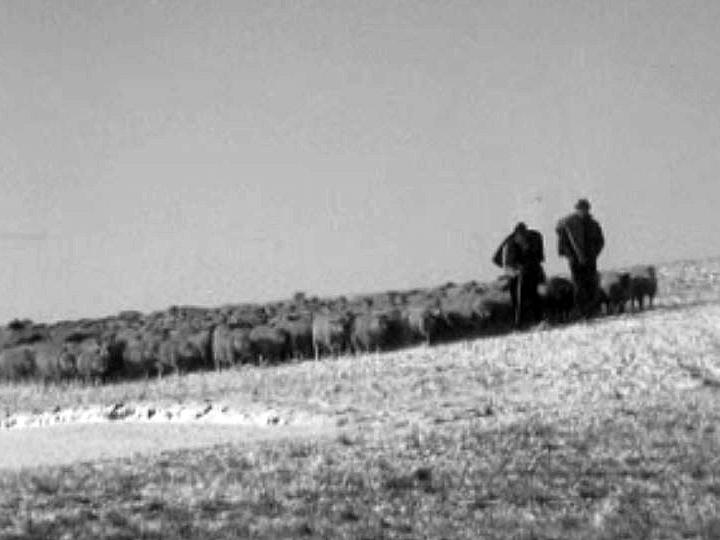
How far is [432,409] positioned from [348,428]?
1.45m

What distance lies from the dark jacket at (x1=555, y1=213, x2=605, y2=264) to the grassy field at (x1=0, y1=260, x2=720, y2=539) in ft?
21.6

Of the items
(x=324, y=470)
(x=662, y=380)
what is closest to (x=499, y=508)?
(x=324, y=470)

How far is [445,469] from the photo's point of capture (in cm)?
1177

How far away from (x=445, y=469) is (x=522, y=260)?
665 inches

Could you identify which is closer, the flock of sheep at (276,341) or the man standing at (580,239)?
the man standing at (580,239)

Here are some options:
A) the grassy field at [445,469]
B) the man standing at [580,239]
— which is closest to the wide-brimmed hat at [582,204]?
the man standing at [580,239]

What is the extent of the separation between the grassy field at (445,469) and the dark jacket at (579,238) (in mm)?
6596

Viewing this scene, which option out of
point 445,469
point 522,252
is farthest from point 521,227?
point 445,469

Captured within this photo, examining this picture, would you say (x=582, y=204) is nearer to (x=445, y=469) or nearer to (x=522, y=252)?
(x=522, y=252)

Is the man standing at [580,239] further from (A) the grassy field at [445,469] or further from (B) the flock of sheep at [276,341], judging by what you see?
(A) the grassy field at [445,469]

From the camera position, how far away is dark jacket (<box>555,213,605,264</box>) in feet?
91.1

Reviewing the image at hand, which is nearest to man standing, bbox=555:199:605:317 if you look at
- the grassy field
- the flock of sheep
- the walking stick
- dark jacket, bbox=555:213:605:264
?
dark jacket, bbox=555:213:605:264

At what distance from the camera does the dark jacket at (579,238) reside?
1093 inches

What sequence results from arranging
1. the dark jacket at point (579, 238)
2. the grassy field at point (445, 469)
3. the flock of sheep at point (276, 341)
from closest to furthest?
the grassy field at point (445, 469) → the dark jacket at point (579, 238) → the flock of sheep at point (276, 341)
